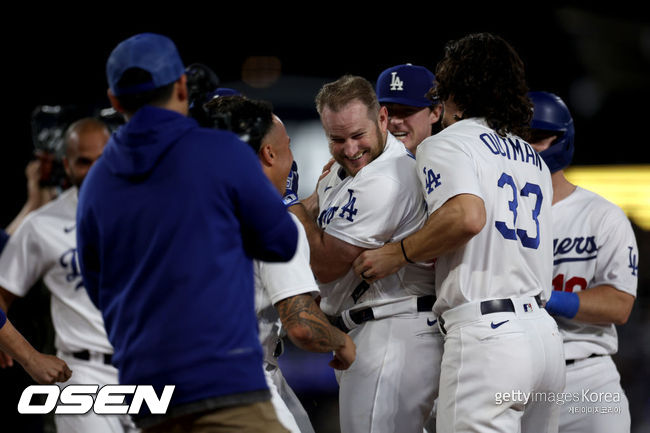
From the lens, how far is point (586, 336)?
4312 mm

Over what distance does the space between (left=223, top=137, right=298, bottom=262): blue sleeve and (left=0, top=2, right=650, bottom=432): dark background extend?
818 cm

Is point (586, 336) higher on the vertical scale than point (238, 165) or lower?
lower

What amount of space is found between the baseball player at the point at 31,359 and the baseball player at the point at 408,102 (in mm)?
2286

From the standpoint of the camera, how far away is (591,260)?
4.35 metres

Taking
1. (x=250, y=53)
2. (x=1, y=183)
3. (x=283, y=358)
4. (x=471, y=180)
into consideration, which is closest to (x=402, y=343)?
(x=471, y=180)

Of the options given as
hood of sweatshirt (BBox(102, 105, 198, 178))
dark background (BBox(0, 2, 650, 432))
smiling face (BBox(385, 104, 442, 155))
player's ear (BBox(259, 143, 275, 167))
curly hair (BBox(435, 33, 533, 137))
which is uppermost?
hood of sweatshirt (BBox(102, 105, 198, 178))

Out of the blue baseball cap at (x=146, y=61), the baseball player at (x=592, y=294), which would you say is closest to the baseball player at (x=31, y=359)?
the blue baseball cap at (x=146, y=61)

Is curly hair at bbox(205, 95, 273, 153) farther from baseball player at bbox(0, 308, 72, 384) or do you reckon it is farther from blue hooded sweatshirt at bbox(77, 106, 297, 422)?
baseball player at bbox(0, 308, 72, 384)

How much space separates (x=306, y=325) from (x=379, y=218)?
1.00 meters

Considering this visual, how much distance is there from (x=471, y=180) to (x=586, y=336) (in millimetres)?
1484

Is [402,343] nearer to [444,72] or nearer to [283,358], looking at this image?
[444,72]

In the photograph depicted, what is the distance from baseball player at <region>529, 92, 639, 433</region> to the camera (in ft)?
13.8

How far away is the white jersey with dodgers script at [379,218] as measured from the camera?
3.69 metres

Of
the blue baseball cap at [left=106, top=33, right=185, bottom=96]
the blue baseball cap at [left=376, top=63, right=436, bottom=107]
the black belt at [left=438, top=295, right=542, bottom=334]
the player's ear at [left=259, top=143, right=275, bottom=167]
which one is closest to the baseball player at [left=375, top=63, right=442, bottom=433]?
the blue baseball cap at [left=376, top=63, right=436, bottom=107]
